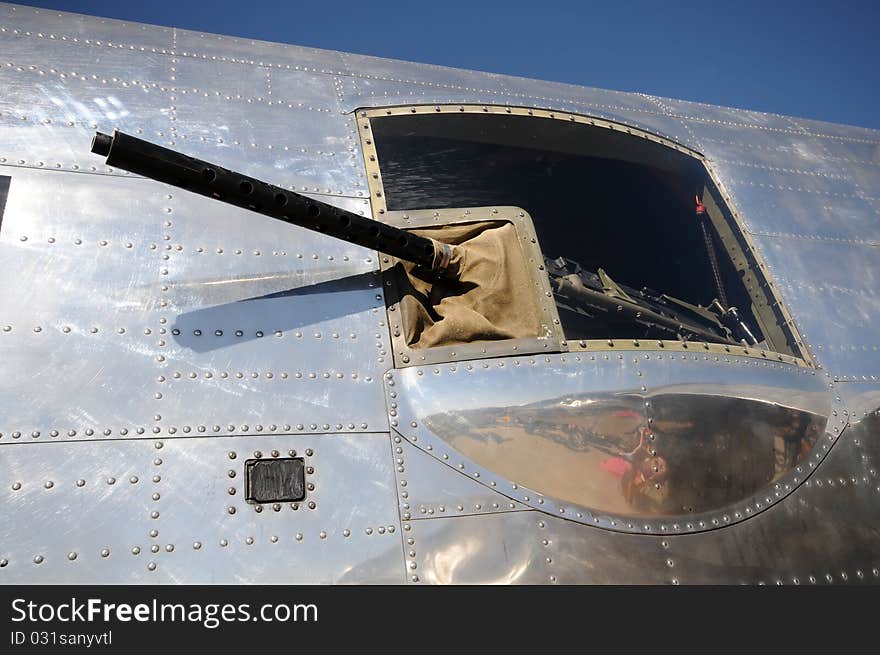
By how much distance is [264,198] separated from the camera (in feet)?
9.36

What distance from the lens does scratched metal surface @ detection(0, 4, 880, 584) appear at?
2416 millimetres

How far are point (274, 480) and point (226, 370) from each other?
0.45 m

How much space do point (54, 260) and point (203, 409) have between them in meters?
0.79

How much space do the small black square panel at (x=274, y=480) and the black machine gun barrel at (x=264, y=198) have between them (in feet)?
3.08

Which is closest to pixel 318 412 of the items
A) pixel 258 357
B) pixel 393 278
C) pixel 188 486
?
pixel 258 357

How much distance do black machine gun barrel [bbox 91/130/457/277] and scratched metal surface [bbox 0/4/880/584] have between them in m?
0.17

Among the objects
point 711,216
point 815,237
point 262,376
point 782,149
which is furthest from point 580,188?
point 262,376

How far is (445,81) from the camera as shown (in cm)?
434

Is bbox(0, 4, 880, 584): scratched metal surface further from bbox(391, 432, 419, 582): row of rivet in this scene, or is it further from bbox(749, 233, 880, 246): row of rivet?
bbox(749, 233, 880, 246): row of rivet

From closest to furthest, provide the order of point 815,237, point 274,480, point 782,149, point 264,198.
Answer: point 274,480 < point 264,198 < point 815,237 < point 782,149

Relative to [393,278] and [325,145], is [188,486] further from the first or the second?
[325,145]

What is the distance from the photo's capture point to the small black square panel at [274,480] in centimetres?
252

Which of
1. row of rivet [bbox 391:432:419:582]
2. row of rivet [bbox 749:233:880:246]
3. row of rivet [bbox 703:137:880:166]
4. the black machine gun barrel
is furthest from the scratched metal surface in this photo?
row of rivet [bbox 703:137:880:166]

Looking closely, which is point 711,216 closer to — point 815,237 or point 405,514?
point 815,237
